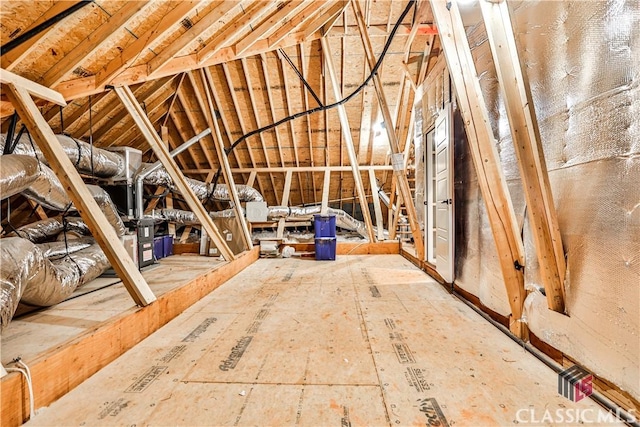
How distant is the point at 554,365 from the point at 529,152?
3.63ft

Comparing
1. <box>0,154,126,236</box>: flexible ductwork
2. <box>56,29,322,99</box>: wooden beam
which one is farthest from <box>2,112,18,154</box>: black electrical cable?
<box>56,29,322,99</box>: wooden beam

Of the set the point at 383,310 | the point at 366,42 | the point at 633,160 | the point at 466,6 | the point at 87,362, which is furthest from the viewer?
the point at 366,42

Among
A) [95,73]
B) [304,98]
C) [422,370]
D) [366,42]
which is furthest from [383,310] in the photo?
[304,98]

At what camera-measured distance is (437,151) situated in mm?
3059

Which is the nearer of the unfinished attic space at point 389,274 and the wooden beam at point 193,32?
the unfinished attic space at point 389,274

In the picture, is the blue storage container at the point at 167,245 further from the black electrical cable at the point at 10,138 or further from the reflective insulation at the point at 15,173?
the reflective insulation at the point at 15,173

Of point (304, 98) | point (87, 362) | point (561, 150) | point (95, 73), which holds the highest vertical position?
point (304, 98)

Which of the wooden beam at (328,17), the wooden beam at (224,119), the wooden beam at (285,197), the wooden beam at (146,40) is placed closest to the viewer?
the wooden beam at (146,40)

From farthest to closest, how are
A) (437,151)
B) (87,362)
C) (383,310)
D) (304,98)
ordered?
(304,98) < (437,151) < (383,310) < (87,362)

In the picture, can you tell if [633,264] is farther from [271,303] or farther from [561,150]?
[271,303]

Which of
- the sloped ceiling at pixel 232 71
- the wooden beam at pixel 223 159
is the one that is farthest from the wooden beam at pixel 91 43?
the wooden beam at pixel 223 159

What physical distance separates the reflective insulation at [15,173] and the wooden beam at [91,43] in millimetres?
655

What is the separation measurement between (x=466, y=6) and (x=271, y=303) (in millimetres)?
2816

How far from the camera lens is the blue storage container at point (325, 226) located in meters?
4.55
